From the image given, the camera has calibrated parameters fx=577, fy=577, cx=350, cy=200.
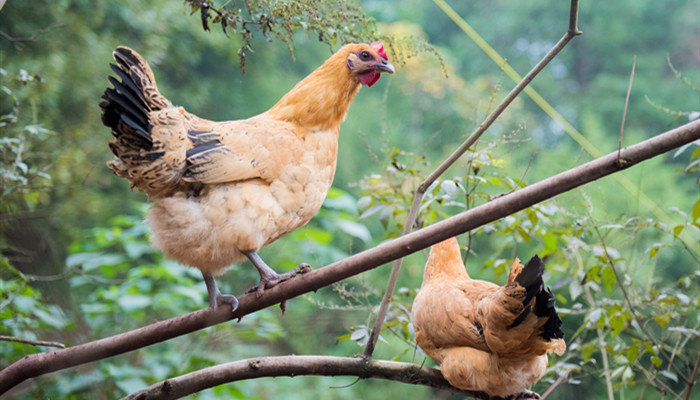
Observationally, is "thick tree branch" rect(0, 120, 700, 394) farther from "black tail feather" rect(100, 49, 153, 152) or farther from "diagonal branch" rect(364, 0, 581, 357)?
"black tail feather" rect(100, 49, 153, 152)

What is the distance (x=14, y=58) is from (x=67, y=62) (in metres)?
0.65

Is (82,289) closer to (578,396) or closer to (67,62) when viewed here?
(67,62)

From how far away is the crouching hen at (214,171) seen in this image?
147cm

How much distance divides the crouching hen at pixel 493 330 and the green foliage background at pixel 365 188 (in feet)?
0.45

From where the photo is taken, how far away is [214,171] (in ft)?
5.00

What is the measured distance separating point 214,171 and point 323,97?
42 cm

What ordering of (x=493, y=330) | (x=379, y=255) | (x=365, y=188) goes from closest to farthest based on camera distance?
(x=379, y=255) → (x=493, y=330) → (x=365, y=188)

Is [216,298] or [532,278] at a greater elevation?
[532,278]

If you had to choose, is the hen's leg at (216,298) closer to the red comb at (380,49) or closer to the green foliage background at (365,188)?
the green foliage background at (365,188)

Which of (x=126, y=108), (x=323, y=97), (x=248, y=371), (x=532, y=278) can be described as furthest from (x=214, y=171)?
(x=532, y=278)

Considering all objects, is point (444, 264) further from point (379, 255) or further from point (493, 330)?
point (379, 255)

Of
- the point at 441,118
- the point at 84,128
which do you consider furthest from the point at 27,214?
the point at 441,118

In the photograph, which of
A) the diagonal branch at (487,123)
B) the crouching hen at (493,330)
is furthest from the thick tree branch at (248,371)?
the crouching hen at (493,330)

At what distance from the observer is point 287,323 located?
4.32 meters
